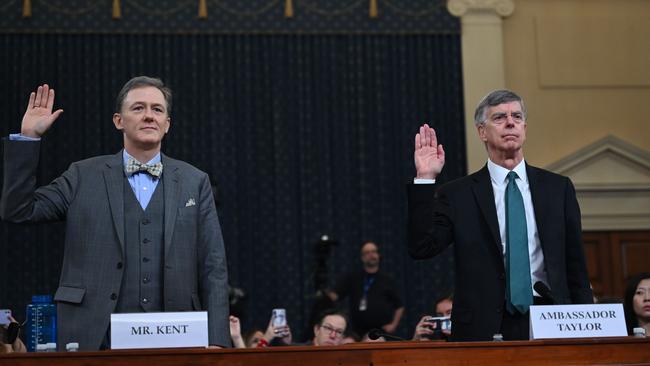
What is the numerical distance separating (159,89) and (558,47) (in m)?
7.41

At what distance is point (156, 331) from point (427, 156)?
114cm

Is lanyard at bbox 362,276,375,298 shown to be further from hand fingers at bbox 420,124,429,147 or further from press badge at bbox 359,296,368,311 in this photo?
hand fingers at bbox 420,124,429,147

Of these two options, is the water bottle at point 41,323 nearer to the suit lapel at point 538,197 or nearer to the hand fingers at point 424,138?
the hand fingers at point 424,138

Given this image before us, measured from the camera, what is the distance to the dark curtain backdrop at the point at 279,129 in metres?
9.88

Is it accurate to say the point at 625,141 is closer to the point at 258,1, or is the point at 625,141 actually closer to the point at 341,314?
the point at 258,1

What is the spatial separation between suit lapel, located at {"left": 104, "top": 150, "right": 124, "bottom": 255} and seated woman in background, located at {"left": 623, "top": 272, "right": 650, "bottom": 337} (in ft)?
8.59

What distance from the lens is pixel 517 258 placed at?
11.3 ft

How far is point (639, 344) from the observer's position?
116 inches

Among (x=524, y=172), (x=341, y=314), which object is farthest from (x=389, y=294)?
(x=524, y=172)

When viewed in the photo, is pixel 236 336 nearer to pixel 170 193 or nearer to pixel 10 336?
pixel 10 336

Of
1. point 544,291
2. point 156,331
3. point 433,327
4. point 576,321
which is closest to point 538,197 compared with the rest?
point 544,291

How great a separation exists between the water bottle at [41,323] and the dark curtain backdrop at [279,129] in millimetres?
6296

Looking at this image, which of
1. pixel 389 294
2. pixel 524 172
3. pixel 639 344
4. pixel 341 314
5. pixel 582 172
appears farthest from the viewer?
pixel 582 172

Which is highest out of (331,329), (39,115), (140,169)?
(39,115)
